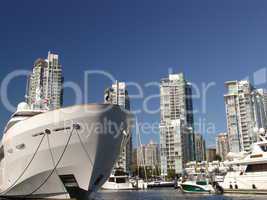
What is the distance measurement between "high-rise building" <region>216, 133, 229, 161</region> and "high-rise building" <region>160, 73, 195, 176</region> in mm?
22309

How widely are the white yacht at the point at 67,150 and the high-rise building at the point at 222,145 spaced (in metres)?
149

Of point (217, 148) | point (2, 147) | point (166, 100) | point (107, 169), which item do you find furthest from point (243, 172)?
point (217, 148)

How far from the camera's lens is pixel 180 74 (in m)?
162

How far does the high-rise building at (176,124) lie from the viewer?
454ft

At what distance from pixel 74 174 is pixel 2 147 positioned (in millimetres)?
9763

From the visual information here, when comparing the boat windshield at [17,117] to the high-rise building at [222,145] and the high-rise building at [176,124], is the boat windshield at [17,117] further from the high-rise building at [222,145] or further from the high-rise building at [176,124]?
the high-rise building at [222,145]

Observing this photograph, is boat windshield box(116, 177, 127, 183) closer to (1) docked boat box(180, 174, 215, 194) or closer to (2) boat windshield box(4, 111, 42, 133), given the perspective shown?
(1) docked boat box(180, 174, 215, 194)

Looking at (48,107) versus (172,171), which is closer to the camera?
(48,107)

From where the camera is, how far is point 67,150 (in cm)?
2359

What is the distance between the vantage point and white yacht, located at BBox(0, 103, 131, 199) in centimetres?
2372

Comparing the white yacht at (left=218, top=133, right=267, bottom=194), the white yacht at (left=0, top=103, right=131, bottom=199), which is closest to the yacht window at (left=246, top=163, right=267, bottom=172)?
the white yacht at (left=218, top=133, right=267, bottom=194)

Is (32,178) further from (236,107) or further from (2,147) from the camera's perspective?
(236,107)

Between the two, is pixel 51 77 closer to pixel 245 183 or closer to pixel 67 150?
pixel 245 183

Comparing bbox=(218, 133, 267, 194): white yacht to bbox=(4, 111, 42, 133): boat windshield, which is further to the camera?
bbox=(218, 133, 267, 194): white yacht
